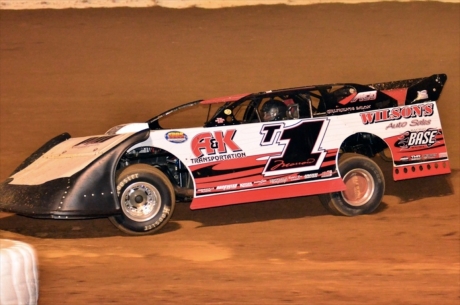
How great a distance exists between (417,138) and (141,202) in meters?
3.40

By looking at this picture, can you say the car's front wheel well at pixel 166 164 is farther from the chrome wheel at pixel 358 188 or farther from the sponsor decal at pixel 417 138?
the sponsor decal at pixel 417 138

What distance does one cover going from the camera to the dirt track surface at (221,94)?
6.46 m

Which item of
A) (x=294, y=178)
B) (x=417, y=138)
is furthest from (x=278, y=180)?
(x=417, y=138)

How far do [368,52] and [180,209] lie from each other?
664 cm

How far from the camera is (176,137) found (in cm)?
809

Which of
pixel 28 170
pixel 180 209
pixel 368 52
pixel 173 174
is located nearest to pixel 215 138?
pixel 173 174

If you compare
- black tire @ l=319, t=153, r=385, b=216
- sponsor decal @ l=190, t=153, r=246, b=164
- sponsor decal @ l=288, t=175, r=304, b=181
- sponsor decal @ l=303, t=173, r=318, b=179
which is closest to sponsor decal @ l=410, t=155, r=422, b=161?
black tire @ l=319, t=153, r=385, b=216

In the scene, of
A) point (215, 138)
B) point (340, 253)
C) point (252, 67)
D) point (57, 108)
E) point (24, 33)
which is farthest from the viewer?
point (24, 33)

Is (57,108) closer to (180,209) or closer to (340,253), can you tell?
(180,209)

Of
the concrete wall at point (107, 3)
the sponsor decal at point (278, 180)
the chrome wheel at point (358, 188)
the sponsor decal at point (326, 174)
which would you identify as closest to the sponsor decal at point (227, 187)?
the sponsor decal at point (278, 180)

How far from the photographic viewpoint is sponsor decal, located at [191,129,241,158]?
8.14 metres

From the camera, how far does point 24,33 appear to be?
15.0 m

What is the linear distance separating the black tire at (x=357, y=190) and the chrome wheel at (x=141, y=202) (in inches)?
81.5

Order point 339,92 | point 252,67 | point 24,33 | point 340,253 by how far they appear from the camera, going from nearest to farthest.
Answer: point 340,253 < point 339,92 < point 252,67 < point 24,33
